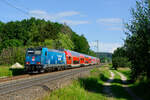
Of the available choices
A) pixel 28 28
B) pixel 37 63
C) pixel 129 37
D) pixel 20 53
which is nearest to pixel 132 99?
pixel 129 37

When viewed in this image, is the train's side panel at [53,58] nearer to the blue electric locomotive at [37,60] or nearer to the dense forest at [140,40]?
the blue electric locomotive at [37,60]

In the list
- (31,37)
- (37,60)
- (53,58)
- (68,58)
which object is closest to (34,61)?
(37,60)

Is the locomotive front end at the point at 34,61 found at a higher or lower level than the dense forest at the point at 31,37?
lower

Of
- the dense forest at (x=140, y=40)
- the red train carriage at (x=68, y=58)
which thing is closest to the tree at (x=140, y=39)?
the dense forest at (x=140, y=40)

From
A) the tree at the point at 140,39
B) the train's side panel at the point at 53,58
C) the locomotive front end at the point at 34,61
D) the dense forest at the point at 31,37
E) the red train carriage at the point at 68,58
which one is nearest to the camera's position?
the tree at the point at 140,39

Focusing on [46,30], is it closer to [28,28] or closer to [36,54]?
[28,28]

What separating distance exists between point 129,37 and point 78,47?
4168 inches

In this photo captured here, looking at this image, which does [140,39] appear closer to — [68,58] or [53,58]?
[53,58]

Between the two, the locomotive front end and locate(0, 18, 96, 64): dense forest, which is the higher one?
locate(0, 18, 96, 64): dense forest

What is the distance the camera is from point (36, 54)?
1159 inches

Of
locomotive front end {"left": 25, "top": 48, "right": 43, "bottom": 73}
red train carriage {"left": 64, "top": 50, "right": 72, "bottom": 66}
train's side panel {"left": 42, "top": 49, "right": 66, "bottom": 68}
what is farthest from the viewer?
red train carriage {"left": 64, "top": 50, "right": 72, "bottom": 66}

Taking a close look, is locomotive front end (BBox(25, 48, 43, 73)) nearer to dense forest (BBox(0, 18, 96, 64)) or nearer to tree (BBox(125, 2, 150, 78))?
tree (BBox(125, 2, 150, 78))

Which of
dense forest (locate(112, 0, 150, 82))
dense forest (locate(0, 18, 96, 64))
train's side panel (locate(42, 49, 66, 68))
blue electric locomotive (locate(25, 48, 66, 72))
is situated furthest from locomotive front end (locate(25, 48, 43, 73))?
dense forest (locate(0, 18, 96, 64))

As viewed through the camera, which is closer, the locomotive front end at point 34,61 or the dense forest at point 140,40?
the dense forest at point 140,40
